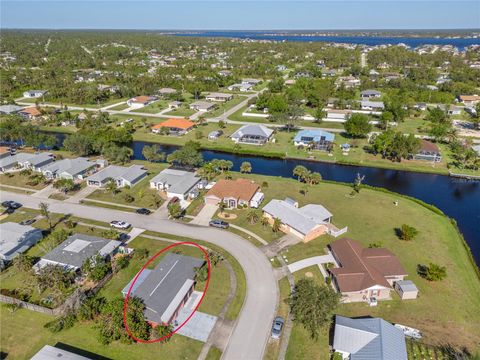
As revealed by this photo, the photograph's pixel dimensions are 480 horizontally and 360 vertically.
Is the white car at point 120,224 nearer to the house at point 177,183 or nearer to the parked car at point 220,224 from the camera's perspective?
the house at point 177,183

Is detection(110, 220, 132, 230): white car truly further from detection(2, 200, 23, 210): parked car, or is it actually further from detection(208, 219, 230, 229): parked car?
detection(2, 200, 23, 210): parked car

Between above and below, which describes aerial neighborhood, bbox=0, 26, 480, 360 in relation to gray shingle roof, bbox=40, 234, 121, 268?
below

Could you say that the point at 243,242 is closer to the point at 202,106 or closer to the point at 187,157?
the point at 187,157

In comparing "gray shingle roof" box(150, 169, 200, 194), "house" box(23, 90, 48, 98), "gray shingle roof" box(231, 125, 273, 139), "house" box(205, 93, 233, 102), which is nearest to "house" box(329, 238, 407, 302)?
"gray shingle roof" box(150, 169, 200, 194)

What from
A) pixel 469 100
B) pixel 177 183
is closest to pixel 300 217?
pixel 177 183

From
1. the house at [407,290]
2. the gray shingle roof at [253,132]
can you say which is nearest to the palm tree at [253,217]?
the house at [407,290]

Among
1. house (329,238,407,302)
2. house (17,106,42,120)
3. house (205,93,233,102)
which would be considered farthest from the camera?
house (205,93,233,102)
